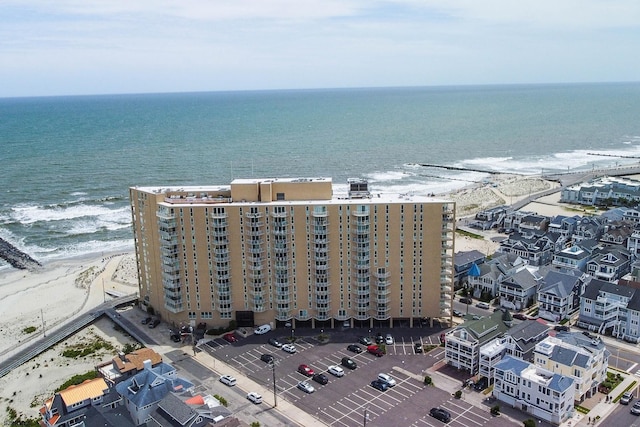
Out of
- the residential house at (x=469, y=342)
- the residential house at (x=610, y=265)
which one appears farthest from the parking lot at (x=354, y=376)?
the residential house at (x=610, y=265)

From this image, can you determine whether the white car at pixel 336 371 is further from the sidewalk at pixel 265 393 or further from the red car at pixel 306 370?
the sidewalk at pixel 265 393

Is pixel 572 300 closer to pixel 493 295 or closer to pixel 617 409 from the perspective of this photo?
pixel 493 295

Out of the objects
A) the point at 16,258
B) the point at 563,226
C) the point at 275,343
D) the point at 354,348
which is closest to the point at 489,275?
the point at 354,348

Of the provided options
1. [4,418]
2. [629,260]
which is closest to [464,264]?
[629,260]

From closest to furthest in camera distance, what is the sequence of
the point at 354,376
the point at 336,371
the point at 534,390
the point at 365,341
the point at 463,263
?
the point at 534,390 → the point at 354,376 → the point at 336,371 → the point at 365,341 → the point at 463,263

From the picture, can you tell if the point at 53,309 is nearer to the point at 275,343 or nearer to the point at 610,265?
the point at 275,343
